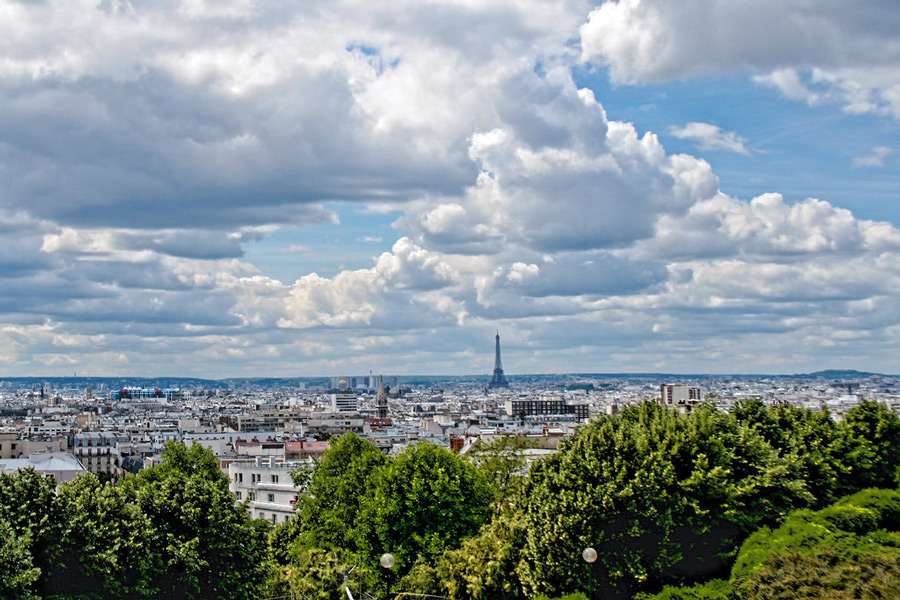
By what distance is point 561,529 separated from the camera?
134 feet

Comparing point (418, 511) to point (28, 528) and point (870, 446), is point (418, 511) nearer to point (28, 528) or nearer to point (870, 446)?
point (28, 528)

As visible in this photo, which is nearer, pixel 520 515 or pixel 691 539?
pixel 691 539

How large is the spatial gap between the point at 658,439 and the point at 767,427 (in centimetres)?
1105

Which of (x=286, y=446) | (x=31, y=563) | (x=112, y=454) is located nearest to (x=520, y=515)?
(x=31, y=563)

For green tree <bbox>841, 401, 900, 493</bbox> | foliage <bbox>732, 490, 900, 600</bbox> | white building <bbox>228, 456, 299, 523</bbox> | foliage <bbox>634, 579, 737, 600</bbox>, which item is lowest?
white building <bbox>228, 456, 299, 523</bbox>

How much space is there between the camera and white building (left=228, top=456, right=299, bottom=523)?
89.4 metres

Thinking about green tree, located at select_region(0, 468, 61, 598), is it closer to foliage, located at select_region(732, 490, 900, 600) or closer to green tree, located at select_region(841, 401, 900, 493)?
foliage, located at select_region(732, 490, 900, 600)

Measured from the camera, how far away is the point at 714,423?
45.3 metres

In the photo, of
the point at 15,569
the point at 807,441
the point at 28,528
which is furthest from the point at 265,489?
the point at 807,441

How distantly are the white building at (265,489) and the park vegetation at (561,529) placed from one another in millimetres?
37386

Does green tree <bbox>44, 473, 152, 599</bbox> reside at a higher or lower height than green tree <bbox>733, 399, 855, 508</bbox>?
lower

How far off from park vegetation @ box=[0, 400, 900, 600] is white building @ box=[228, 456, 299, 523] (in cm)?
3739

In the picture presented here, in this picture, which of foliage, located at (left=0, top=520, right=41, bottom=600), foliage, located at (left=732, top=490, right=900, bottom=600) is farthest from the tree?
foliage, located at (left=732, top=490, right=900, bottom=600)

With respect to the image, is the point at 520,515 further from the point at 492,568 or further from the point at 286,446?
the point at 286,446
